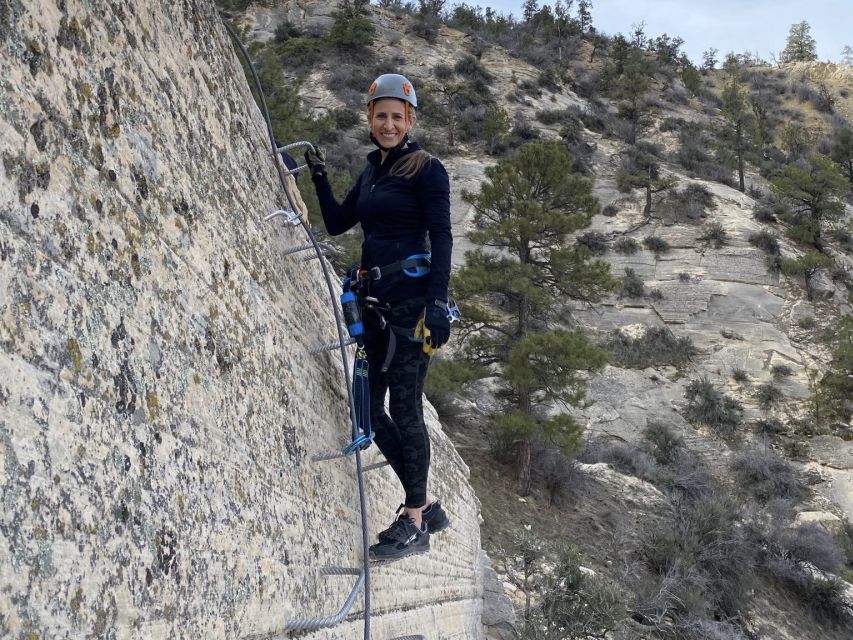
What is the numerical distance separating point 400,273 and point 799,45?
2786 inches

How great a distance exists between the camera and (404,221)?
3.03 m

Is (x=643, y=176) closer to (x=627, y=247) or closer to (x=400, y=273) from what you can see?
(x=627, y=247)

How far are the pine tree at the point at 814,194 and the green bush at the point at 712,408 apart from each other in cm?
992

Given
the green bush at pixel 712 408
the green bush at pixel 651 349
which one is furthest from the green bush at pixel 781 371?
the green bush at pixel 651 349

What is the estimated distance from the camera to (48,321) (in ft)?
4.49

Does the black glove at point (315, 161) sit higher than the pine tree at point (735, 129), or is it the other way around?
the pine tree at point (735, 129)

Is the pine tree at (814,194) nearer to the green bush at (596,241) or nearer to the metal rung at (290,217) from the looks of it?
the green bush at (596,241)

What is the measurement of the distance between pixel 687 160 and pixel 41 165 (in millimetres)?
33866

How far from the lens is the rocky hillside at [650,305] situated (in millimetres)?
12891

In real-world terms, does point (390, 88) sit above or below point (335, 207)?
above

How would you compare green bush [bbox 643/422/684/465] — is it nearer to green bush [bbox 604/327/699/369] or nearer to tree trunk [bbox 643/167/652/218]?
green bush [bbox 604/327/699/369]

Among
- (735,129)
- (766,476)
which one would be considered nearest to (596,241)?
(766,476)

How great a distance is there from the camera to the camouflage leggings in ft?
9.73

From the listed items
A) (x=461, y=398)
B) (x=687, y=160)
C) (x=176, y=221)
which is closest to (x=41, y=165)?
(x=176, y=221)
